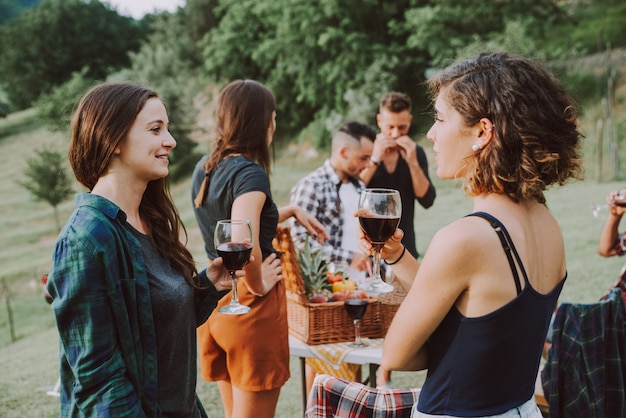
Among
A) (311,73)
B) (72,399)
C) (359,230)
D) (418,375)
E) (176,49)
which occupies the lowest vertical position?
(418,375)

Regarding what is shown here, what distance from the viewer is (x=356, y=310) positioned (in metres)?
2.68

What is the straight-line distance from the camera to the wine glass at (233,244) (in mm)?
1924

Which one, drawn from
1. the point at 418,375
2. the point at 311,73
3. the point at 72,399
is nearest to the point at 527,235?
the point at 72,399

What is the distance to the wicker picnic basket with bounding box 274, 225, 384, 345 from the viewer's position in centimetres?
276

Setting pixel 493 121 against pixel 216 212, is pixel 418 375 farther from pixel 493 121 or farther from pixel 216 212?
pixel 493 121

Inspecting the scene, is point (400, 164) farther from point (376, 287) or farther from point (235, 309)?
point (235, 309)

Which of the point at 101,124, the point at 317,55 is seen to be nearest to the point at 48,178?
the point at 317,55

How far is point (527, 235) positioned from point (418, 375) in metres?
3.95

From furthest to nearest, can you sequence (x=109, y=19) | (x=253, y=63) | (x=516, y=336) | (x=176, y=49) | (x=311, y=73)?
(x=109, y=19) → (x=176, y=49) → (x=253, y=63) → (x=311, y=73) → (x=516, y=336)

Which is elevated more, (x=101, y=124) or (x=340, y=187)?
(x=101, y=124)

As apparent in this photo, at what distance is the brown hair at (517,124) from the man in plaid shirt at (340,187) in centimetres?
257

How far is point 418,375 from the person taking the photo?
5.14 metres

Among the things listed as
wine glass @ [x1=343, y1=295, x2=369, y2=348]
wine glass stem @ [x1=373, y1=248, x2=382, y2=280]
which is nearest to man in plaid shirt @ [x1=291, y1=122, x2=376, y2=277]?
wine glass @ [x1=343, y1=295, x2=369, y2=348]

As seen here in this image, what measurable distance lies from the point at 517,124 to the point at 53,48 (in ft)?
160
